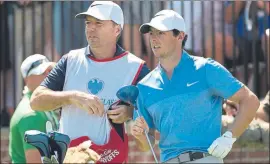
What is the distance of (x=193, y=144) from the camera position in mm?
6125

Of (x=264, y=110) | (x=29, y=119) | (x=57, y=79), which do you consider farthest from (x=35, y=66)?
(x=264, y=110)

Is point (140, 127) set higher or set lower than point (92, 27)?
lower

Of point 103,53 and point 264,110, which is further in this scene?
point 264,110

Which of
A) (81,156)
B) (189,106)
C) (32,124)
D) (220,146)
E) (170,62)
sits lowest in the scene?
(32,124)

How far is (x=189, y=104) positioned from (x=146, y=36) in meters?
4.04

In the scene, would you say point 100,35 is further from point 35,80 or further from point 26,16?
point 26,16

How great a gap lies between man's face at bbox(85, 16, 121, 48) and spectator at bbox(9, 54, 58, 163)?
1225 mm

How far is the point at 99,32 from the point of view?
652 cm

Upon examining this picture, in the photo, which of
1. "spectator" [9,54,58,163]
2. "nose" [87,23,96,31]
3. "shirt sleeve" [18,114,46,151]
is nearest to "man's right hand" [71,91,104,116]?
"nose" [87,23,96,31]

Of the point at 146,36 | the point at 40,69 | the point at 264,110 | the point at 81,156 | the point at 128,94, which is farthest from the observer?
the point at 146,36

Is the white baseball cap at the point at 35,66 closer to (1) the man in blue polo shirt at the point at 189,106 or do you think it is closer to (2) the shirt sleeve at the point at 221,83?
(1) the man in blue polo shirt at the point at 189,106

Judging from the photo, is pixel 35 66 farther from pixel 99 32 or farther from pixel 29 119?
pixel 99 32

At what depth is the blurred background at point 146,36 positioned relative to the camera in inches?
396

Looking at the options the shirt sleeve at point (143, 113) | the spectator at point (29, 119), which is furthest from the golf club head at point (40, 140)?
the spectator at point (29, 119)
